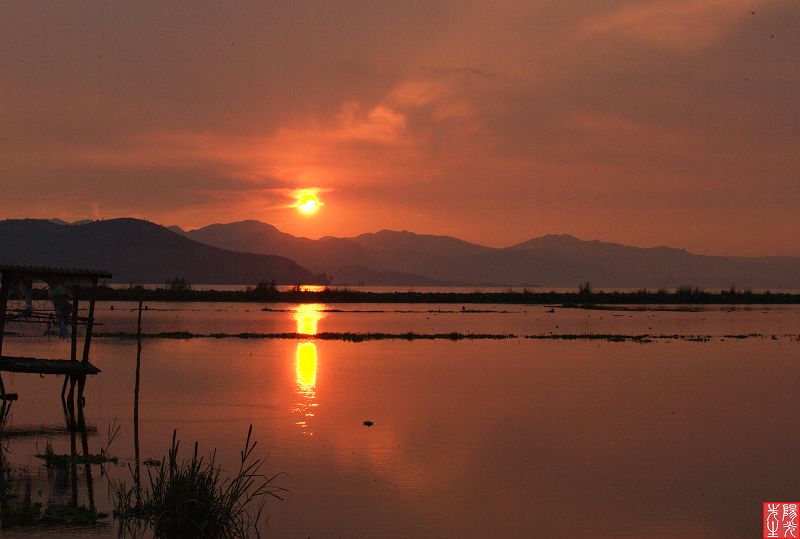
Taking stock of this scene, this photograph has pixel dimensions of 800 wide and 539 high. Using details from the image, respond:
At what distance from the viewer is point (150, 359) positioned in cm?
3428

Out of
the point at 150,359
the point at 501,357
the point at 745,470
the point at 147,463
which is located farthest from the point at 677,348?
the point at 147,463

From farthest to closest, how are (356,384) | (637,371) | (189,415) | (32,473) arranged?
(637,371) → (356,384) → (189,415) → (32,473)

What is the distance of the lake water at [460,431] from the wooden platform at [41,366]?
994mm

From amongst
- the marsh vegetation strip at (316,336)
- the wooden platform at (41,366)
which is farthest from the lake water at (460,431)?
the marsh vegetation strip at (316,336)

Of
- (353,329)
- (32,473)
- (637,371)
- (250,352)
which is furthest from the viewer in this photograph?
(353,329)

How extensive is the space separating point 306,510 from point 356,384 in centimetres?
1413

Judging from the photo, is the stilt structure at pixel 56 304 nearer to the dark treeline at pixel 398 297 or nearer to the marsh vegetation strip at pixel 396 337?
the marsh vegetation strip at pixel 396 337

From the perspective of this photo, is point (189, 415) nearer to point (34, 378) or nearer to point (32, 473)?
point (32, 473)

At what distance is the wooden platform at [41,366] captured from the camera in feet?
67.5

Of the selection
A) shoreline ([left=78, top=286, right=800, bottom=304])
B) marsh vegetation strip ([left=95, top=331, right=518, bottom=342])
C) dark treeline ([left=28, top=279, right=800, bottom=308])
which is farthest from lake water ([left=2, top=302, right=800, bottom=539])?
dark treeline ([left=28, top=279, right=800, bottom=308])

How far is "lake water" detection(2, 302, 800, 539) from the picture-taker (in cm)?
1336

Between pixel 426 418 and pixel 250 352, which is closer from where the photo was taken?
pixel 426 418

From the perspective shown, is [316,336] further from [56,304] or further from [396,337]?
[56,304]

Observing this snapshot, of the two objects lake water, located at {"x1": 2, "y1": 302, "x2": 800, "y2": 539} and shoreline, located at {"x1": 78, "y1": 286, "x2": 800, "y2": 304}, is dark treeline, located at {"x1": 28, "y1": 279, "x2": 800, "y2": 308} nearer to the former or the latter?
shoreline, located at {"x1": 78, "y1": 286, "x2": 800, "y2": 304}
